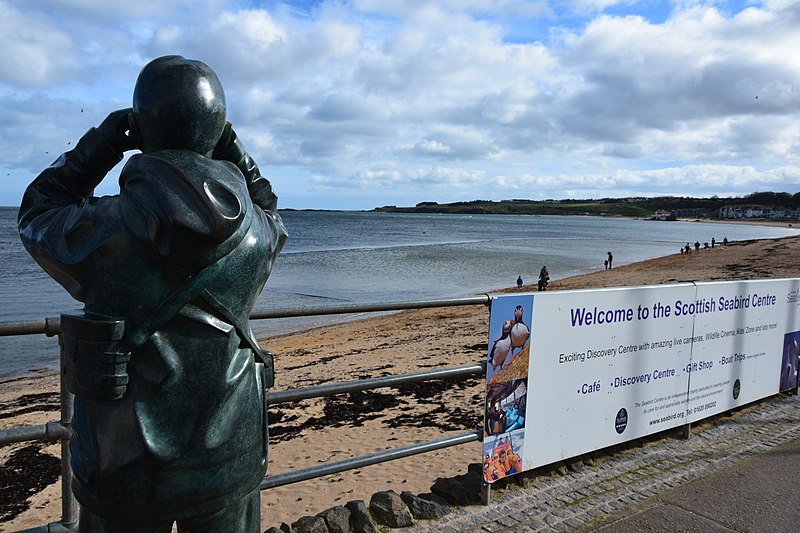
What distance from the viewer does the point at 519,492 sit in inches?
161

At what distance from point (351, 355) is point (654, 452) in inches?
422

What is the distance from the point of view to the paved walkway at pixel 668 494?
12.1 ft

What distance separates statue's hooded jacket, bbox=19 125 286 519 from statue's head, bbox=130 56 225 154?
3.2 inches

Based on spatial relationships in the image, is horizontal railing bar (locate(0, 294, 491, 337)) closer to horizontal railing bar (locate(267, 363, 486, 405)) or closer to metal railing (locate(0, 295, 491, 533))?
metal railing (locate(0, 295, 491, 533))

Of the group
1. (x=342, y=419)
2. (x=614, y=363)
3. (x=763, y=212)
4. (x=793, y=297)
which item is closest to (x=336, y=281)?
(x=342, y=419)

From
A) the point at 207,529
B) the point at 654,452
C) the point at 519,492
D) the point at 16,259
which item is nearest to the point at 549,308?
the point at 519,492

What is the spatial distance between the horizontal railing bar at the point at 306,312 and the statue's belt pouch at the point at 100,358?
0.52 metres

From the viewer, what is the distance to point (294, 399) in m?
3.14

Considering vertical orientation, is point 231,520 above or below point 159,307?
below

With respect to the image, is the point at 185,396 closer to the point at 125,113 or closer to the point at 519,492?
the point at 125,113

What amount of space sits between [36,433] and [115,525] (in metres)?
0.88

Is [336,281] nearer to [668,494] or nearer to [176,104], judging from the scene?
[668,494]

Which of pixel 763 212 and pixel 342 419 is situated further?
pixel 763 212

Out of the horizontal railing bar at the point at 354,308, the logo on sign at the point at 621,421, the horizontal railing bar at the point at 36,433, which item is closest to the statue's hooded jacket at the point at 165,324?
the horizontal railing bar at the point at 36,433
